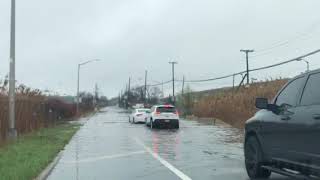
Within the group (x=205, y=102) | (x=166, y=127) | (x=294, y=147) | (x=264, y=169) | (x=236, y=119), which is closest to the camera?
(x=294, y=147)

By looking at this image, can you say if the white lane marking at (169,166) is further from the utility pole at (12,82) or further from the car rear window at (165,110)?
the car rear window at (165,110)

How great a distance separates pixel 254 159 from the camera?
11.9 meters

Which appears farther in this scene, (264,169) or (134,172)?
(134,172)

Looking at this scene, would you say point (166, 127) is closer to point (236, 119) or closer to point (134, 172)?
point (236, 119)

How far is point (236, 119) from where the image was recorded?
4841cm

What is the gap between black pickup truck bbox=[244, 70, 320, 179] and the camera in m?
9.44

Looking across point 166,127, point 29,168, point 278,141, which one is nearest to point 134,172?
point 29,168

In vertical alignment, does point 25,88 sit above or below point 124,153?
above

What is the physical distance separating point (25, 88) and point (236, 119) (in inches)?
748

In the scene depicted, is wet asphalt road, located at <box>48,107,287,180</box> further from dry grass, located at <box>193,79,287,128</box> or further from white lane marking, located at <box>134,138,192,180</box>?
dry grass, located at <box>193,79,287,128</box>

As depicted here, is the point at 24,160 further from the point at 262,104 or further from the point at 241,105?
the point at 241,105

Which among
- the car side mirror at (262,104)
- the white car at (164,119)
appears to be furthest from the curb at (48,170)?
the white car at (164,119)

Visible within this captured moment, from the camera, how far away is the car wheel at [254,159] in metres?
11.7

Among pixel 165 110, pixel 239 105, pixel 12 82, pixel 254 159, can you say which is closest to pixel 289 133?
pixel 254 159
